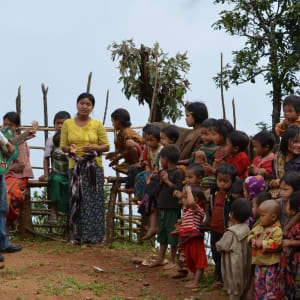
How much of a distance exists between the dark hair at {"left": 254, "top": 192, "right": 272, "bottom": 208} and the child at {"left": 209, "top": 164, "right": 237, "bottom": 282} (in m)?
0.48

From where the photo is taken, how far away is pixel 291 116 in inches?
209

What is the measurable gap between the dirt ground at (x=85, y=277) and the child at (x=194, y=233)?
8.8 inches

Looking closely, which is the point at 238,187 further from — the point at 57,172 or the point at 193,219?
the point at 57,172

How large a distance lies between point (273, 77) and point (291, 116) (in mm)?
12499

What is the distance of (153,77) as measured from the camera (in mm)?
18281

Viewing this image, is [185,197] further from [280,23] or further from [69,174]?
[280,23]

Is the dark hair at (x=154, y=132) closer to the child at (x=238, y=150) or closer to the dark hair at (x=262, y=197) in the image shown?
the child at (x=238, y=150)

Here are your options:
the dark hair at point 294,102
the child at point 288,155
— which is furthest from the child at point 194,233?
the dark hair at point 294,102

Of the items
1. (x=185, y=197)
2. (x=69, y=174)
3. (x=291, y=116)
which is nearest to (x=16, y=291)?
(x=185, y=197)

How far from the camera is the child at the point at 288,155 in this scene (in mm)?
4770

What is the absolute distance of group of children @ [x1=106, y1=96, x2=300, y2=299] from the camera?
4.58m

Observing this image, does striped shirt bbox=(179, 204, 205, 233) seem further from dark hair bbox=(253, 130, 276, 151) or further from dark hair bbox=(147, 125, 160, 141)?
dark hair bbox=(147, 125, 160, 141)

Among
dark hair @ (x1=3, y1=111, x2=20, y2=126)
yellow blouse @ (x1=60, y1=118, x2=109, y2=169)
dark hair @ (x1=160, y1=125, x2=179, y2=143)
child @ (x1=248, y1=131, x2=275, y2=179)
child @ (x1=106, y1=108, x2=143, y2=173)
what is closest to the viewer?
child @ (x1=248, y1=131, x2=275, y2=179)

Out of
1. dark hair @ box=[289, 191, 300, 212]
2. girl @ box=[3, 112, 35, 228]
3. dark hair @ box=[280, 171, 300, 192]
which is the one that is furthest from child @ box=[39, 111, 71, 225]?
dark hair @ box=[289, 191, 300, 212]
